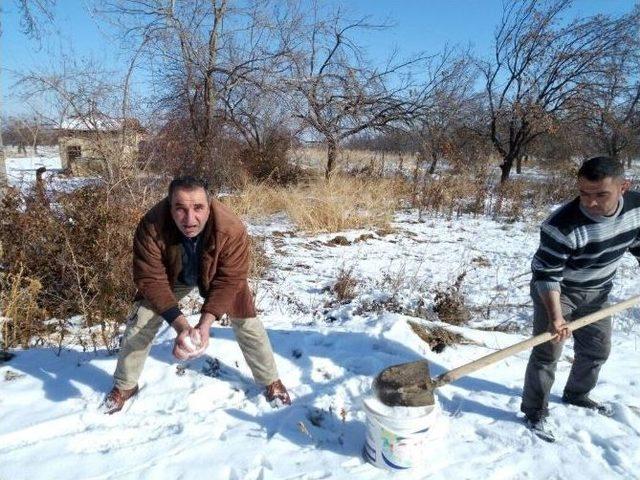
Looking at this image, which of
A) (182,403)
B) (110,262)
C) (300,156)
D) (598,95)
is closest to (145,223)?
(182,403)

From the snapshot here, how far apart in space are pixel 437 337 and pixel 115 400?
2.45m

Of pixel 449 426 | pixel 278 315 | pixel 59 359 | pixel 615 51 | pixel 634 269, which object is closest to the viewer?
pixel 449 426

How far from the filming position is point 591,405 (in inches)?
110

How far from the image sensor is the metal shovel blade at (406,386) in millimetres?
2221

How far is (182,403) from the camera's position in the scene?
2668mm

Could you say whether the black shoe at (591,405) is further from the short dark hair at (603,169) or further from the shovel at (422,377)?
the short dark hair at (603,169)

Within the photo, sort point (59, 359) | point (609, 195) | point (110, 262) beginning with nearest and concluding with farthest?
point (609, 195) → point (59, 359) → point (110, 262)

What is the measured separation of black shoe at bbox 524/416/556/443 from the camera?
8.30 ft

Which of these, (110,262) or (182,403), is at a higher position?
(110,262)

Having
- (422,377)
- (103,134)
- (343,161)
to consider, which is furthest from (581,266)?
(343,161)

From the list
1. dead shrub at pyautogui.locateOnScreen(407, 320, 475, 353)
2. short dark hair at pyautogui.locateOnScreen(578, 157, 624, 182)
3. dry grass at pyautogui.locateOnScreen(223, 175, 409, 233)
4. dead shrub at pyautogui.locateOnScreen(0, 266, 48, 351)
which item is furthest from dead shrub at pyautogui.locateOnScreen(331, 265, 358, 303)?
dry grass at pyautogui.locateOnScreen(223, 175, 409, 233)

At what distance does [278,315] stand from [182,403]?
1578mm

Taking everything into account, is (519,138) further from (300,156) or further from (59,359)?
(59,359)

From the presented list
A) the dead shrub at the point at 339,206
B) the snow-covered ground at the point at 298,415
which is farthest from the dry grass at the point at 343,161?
the snow-covered ground at the point at 298,415
